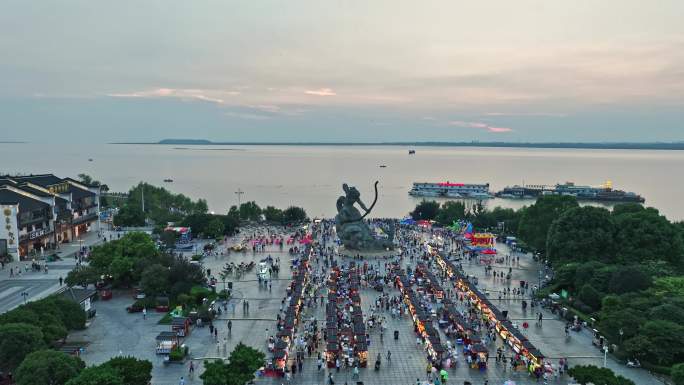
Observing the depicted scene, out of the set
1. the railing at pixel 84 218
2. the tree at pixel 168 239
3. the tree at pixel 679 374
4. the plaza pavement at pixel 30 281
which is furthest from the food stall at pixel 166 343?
the railing at pixel 84 218

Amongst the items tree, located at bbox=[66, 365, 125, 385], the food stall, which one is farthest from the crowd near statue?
tree, located at bbox=[66, 365, 125, 385]

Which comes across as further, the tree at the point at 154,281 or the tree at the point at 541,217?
the tree at the point at 541,217

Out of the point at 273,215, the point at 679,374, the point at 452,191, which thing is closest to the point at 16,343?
the point at 679,374

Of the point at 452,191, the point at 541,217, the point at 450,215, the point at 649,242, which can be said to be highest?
the point at 541,217

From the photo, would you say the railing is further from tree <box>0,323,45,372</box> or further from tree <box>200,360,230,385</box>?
tree <box>200,360,230,385</box>

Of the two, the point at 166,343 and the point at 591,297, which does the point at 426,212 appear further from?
the point at 166,343

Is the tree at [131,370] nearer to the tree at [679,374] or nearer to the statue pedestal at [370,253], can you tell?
the tree at [679,374]

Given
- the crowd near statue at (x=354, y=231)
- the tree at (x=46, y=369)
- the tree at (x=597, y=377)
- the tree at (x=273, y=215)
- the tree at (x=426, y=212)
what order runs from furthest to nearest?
the tree at (x=426, y=212)
the tree at (x=273, y=215)
the crowd near statue at (x=354, y=231)
the tree at (x=597, y=377)
the tree at (x=46, y=369)
